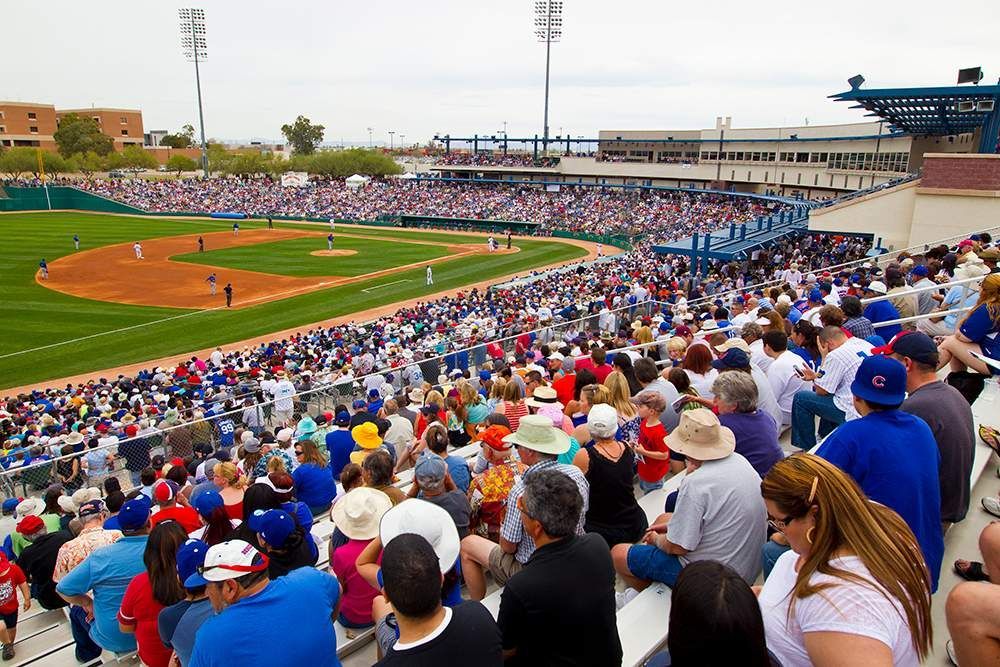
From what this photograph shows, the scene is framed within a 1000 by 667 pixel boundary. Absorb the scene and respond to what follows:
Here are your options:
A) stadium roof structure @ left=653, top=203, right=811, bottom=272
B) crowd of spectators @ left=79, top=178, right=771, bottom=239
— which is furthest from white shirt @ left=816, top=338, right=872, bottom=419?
crowd of spectators @ left=79, top=178, right=771, bottom=239

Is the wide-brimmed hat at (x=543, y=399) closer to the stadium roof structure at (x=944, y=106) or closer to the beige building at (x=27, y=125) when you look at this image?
the stadium roof structure at (x=944, y=106)

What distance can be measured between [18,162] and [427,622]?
107292mm

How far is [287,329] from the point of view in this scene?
25859 mm

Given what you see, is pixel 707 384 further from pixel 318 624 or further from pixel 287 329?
pixel 287 329

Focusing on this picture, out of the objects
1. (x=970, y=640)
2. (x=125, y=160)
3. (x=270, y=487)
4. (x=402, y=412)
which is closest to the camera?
(x=970, y=640)

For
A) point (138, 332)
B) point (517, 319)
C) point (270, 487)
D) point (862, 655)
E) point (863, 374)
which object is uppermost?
point (863, 374)

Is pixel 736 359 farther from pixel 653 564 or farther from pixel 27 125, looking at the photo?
pixel 27 125

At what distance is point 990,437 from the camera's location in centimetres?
513

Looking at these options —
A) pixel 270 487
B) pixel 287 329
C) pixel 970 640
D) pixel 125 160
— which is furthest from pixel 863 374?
pixel 125 160

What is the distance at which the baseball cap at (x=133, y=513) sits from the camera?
4.56m

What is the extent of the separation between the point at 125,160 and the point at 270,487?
120829mm

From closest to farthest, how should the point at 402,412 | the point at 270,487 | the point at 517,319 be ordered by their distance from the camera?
the point at 270,487, the point at 402,412, the point at 517,319

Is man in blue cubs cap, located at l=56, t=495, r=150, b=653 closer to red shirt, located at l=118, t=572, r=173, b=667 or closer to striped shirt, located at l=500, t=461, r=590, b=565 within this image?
red shirt, located at l=118, t=572, r=173, b=667

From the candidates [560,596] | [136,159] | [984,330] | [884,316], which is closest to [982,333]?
[984,330]
